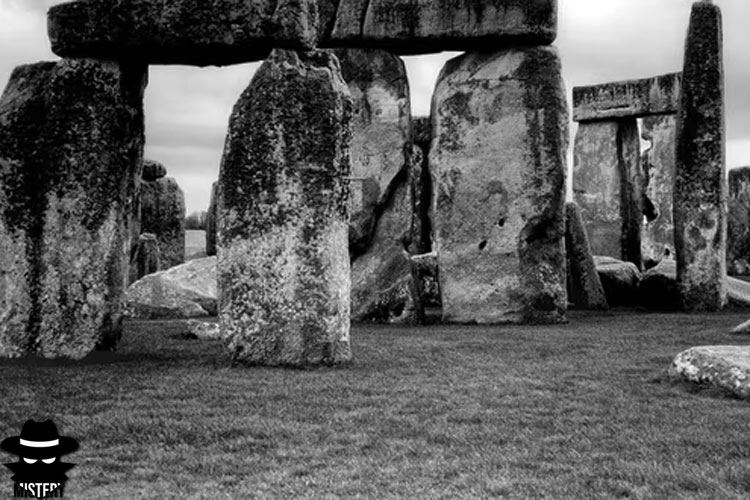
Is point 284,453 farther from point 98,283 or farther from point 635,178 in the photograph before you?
point 635,178

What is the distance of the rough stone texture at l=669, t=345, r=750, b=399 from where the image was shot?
19.0 ft

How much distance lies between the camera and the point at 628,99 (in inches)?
728

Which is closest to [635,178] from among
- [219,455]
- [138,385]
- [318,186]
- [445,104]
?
[445,104]

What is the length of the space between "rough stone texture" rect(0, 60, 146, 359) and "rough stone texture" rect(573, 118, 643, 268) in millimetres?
12724

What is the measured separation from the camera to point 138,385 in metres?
6.30

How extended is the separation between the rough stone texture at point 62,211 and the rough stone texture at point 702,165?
8.41m

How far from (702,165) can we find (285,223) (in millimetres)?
8090

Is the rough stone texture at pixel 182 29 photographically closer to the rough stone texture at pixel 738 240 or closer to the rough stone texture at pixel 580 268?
the rough stone texture at pixel 580 268

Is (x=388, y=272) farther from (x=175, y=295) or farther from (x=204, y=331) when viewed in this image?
(x=204, y=331)

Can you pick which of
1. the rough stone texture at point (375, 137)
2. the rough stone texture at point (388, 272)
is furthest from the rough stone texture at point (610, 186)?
the rough stone texture at point (375, 137)

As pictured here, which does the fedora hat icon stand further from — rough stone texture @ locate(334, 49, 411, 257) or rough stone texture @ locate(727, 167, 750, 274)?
rough stone texture @ locate(727, 167, 750, 274)

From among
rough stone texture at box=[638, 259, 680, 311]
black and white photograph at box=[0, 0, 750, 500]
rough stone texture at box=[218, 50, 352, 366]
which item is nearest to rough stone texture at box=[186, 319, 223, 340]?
black and white photograph at box=[0, 0, 750, 500]

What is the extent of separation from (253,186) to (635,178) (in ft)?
44.6

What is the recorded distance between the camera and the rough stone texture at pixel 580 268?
545 inches
